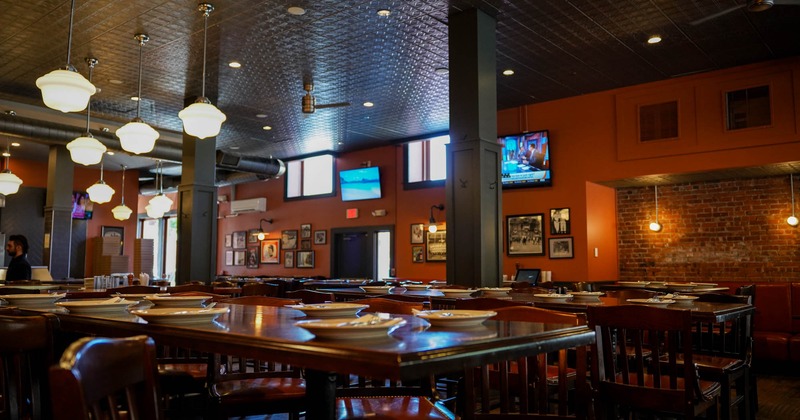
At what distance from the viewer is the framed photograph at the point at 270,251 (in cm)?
1577

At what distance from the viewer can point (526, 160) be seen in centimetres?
1061

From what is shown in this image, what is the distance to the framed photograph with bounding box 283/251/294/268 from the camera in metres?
15.4

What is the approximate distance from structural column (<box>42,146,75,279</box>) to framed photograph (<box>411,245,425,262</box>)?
7408 mm

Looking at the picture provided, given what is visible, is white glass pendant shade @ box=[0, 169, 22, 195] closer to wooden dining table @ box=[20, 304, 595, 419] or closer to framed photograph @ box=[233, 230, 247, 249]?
framed photograph @ box=[233, 230, 247, 249]

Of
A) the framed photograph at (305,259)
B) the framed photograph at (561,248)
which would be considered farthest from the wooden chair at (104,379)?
the framed photograph at (305,259)

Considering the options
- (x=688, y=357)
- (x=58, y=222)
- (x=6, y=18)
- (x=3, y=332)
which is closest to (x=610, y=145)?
(x=688, y=357)

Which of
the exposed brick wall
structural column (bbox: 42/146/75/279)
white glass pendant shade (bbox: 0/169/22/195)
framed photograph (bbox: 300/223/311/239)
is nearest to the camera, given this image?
the exposed brick wall

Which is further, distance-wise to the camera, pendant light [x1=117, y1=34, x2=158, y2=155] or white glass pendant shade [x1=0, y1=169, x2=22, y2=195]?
white glass pendant shade [x1=0, y1=169, x2=22, y2=195]

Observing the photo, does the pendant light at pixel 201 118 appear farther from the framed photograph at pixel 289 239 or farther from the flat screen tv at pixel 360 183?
the framed photograph at pixel 289 239

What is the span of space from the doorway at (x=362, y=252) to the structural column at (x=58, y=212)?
5.81 m

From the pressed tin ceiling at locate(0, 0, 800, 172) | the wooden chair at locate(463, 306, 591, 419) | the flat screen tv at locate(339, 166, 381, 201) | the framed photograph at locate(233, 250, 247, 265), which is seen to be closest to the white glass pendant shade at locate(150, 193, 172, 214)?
the pressed tin ceiling at locate(0, 0, 800, 172)

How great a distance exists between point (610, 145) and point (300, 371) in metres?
8.08

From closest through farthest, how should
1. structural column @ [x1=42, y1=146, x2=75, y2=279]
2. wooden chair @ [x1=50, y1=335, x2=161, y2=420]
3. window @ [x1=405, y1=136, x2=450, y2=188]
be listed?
wooden chair @ [x1=50, y1=335, x2=161, y2=420] → window @ [x1=405, y1=136, x2=450, y2=188] → structural column @ [x1=42, y1=146, x2=75, y2=279]

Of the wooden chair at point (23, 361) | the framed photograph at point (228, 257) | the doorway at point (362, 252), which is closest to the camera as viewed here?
the wooden chair at point (23, 361)
